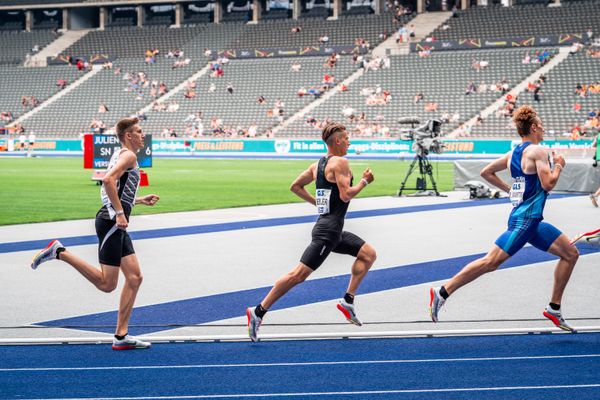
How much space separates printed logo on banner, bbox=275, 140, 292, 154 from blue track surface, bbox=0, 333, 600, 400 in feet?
147

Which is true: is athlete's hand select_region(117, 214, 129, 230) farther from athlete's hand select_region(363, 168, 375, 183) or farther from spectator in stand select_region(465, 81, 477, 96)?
spectator in stand select_region(465, 81, 477, 96)

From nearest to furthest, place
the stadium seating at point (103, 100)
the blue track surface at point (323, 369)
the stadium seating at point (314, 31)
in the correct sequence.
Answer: the blue track surface at point (323, 369), the stadium seating at point (103, 100), the stadium seating at point (314, 31)

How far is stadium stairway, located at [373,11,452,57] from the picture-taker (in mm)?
60688

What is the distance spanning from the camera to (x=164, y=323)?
27.2ft

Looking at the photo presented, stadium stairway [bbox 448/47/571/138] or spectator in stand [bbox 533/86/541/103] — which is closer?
spectator in stand [bbox 533/86/541/103]

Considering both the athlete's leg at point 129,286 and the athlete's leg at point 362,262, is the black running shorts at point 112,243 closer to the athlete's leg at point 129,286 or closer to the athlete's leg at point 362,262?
the athlete's leg at point 129,286

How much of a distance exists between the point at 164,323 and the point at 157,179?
24.1 m

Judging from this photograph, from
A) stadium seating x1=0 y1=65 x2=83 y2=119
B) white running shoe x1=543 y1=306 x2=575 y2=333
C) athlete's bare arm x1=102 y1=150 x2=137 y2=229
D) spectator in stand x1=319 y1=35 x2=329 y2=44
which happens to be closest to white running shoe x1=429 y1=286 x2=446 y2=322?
white running shoe x1=543 y1=306 x2=575 y2=333

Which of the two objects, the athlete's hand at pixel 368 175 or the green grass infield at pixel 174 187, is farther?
the green grass infield at pixel 174 187

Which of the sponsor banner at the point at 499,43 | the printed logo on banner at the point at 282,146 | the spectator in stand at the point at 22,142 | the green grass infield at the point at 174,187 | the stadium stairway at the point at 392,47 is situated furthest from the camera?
the spectator in stand at the point at 22,142

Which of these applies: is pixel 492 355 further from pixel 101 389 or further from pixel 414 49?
pixel 414 49

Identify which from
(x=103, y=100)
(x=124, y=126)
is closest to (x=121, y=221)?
(x=124, y=126)

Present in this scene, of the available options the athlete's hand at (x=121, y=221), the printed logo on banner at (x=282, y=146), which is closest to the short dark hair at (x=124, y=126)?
the athlete's hand at (x=121, y=221)

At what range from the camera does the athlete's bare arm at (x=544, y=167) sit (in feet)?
25.1
